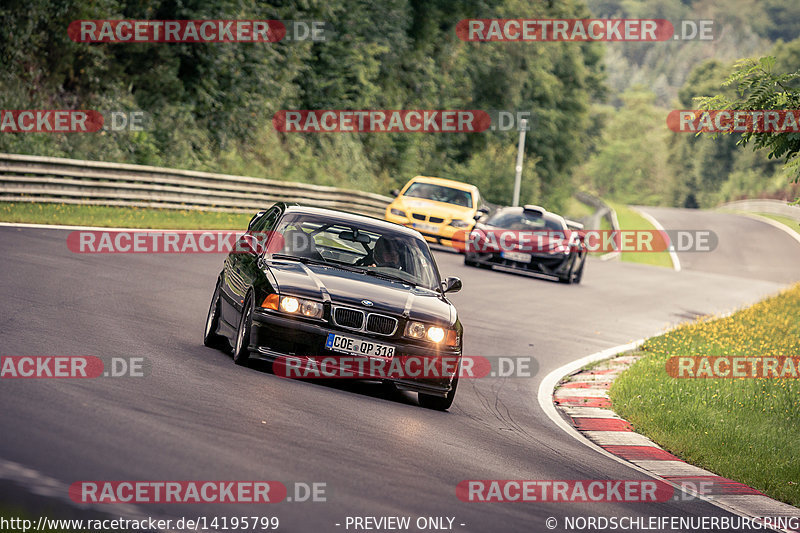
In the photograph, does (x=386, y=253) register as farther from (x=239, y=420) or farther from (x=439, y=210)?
(x=439, y=210)

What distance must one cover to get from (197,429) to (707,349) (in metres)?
10.3

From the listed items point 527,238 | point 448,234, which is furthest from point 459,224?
point 527,238

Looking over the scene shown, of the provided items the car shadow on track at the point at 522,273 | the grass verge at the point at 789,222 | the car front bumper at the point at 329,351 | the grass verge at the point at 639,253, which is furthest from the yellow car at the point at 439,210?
the grass verge at the point at 789,222

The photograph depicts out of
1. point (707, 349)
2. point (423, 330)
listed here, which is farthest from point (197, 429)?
point (707, 349)

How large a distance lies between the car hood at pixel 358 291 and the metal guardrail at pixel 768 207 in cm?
6853

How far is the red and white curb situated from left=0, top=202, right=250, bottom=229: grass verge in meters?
10.7

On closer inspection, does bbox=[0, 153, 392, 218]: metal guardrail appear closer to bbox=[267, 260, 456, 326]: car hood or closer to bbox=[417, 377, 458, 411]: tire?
bbox=[267, 260, 456, 326]: car hood

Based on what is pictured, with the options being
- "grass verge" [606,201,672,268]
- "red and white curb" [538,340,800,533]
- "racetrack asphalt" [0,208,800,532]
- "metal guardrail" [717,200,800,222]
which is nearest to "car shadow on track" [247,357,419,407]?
"racetrack asphalt" [0,208,800,532]

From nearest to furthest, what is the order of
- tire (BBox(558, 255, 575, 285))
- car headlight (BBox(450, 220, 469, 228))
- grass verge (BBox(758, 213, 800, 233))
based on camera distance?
tire (BBox(558, 255, 575, 285)), car headlight (BBox(450, 220, 469, 228)), grass verge (BBox(758, 213, 800, 233))

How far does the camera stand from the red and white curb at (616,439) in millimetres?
8281

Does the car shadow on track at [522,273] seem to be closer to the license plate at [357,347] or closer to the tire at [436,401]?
the tire at [436,401]

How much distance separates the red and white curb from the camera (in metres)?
8.28

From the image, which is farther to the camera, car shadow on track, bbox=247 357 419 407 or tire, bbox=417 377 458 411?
tire, bbox=417 377 458 411

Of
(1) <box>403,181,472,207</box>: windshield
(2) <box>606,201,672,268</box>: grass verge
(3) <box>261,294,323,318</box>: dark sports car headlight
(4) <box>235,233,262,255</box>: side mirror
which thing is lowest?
(2) <box>606,201,672,268</box>: grass verge
